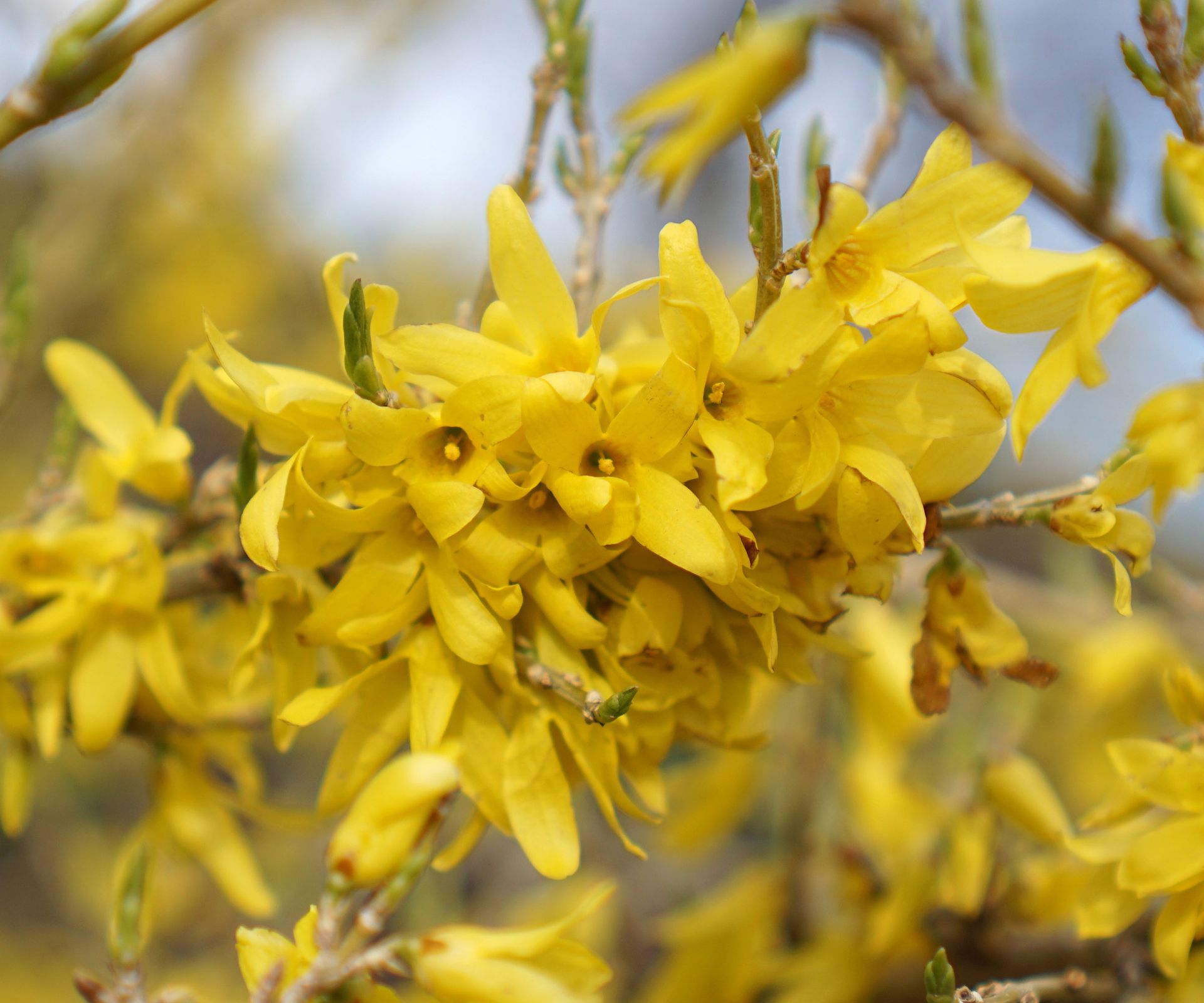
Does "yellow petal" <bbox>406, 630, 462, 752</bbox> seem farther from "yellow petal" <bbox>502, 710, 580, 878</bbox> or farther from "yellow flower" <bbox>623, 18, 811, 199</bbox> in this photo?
"yellow flower" <bbox>623, 18, 811, 199</bbox>

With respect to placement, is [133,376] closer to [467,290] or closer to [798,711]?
[467,290]

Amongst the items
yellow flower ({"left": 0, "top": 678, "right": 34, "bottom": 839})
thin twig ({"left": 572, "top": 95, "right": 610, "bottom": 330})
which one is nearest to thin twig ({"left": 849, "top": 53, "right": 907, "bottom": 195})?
thin twig ({"left": 572, "top": 95, "right": 610, "bottom": 330})

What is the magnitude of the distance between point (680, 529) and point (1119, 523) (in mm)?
391

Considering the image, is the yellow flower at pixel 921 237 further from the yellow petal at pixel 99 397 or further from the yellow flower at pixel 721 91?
the yellow petal at pixel 99 397

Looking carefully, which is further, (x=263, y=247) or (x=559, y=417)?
(x=263, y=247)

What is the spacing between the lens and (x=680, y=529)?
748mm

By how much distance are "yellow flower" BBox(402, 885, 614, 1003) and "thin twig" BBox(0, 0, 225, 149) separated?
76cm

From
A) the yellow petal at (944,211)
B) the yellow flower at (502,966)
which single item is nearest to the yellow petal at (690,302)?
the yellow petal at (944,211)

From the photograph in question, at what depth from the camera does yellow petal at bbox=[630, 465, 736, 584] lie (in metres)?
0.73

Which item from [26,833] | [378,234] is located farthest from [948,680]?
[378,234]

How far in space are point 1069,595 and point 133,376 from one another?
4275mm

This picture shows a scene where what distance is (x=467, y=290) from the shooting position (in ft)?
15.5

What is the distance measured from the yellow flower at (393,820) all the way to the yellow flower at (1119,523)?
0.56 metres

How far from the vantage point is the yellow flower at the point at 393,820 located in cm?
73
